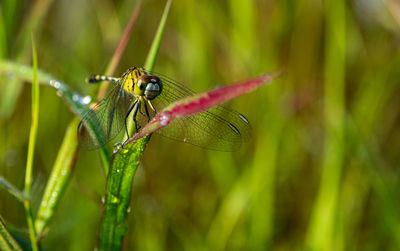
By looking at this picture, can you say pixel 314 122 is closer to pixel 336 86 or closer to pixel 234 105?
pixel 234 105

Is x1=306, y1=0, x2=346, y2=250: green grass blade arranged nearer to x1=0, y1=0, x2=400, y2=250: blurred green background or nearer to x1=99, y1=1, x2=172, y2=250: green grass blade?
x1=0, y1=0, x2=400, y2=250: blurred green background

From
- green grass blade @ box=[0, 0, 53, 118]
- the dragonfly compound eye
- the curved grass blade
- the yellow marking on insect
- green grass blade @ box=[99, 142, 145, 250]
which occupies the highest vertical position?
green grass blade @ box=[0, 0, 53, 118]

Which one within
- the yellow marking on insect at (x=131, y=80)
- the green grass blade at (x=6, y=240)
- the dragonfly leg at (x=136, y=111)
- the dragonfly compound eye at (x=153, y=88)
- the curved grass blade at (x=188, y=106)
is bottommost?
the green grass blade at (x=6, y=240)

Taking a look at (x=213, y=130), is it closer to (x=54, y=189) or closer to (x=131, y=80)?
(x=131, y=80)

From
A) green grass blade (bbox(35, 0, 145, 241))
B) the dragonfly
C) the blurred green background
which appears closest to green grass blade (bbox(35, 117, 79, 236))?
green grass blade (bbox(35, 0, 145, 241))

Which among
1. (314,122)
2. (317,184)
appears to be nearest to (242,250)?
(317,184)

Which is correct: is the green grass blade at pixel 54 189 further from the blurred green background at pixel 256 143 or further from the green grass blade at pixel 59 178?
the blurred green background at pixel 256 143

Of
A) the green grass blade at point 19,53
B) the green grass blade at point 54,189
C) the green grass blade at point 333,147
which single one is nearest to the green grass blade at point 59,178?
the green grass blade at point 54,189

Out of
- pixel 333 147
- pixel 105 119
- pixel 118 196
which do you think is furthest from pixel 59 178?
pixel 333 147
